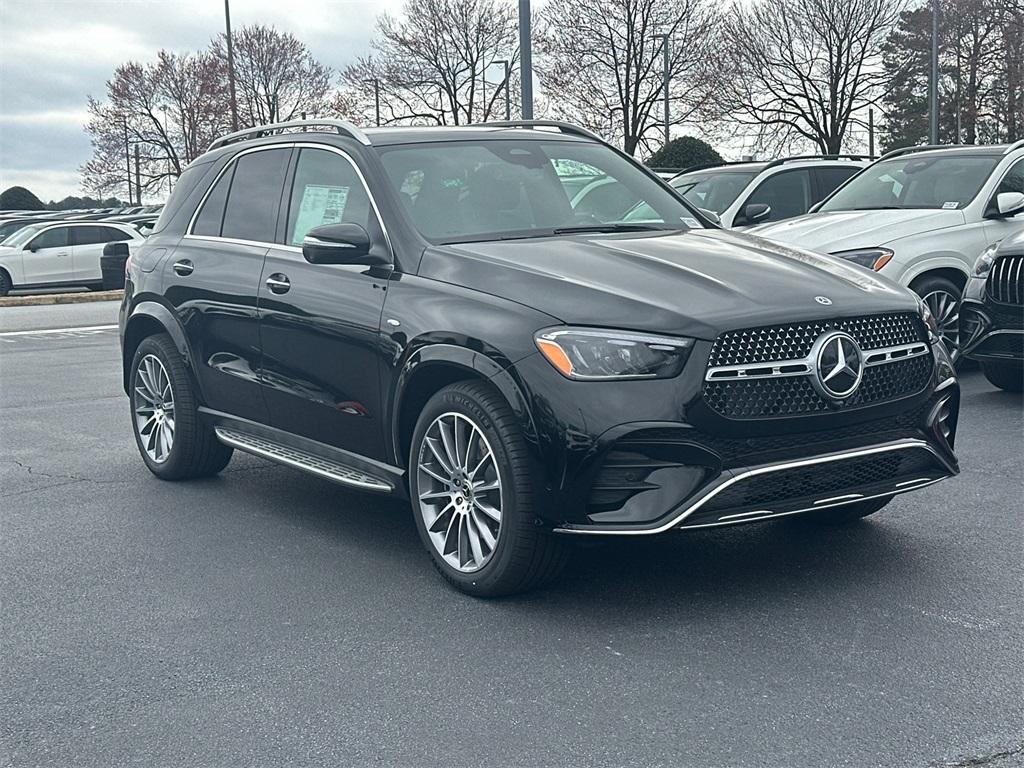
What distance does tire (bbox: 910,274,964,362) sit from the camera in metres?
10.4

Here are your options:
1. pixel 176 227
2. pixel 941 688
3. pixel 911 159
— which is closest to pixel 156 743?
pixel 941 688

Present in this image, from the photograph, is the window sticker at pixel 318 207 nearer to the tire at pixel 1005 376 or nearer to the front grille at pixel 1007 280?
the front grille at pixel 1007 280

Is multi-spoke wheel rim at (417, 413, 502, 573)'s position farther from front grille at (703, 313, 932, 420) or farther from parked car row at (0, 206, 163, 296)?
parked car row at (0, 206, 163, 296)

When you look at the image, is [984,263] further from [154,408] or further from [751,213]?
[154,408]

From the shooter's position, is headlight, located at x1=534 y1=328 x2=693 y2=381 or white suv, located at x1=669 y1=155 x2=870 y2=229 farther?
white suv, located at x1=669 y1=155 x2=870 y2=229

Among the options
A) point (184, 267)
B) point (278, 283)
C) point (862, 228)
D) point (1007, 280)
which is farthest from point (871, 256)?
point (278, 283)

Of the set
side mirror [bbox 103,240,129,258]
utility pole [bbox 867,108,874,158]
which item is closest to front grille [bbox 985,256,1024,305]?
side mirror [bbox 103,240,129,258]

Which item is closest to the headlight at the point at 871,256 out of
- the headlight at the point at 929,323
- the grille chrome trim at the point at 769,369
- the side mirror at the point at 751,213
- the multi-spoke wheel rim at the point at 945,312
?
the multi-spoke wheel rim at the point at 945,312

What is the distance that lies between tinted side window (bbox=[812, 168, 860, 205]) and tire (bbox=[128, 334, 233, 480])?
904 centimetres

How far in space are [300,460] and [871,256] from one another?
5608mm

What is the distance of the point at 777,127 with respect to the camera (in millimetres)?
52969

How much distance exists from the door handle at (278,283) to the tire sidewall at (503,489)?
4.01 feet

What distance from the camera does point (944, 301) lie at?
1044cm

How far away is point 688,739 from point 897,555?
2095 millimetres
